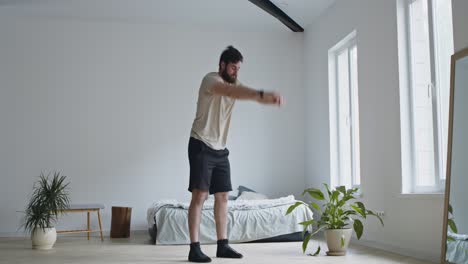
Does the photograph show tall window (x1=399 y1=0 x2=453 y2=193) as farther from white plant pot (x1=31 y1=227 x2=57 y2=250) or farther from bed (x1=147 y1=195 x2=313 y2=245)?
white plant pot (x1=31 y1=227 x2=57 y2=250)

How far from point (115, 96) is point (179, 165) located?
1.17 metres

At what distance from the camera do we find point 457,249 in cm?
304

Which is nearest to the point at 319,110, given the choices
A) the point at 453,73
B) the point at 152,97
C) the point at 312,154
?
the point at 312,154

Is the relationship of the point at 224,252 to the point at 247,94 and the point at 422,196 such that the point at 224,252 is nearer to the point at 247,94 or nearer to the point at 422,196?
the point at 247,94

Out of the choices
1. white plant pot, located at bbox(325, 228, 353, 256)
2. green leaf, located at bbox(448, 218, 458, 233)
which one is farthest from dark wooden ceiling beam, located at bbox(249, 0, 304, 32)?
green leaf, located at bbox(448, 218, 458, 233)

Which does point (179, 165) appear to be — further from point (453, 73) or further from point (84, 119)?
point (453, 73)

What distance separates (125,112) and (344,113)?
8.78 feet

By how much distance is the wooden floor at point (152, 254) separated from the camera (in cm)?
356

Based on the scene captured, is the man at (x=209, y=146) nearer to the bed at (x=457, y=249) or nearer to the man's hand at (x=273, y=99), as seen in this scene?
the man's hand at (x=273, y=99)

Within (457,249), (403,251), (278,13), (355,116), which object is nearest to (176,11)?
(278,13)

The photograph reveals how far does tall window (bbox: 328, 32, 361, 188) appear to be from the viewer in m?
5.38

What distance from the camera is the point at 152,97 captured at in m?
6.60

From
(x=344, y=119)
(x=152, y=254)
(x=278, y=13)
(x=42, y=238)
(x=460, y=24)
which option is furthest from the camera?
(x=278, y=13)

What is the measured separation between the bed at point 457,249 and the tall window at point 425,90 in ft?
2.13
